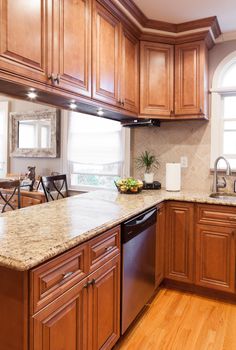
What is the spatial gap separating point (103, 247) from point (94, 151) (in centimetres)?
252

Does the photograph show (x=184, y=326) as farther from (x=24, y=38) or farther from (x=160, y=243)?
(x=24, y=38)

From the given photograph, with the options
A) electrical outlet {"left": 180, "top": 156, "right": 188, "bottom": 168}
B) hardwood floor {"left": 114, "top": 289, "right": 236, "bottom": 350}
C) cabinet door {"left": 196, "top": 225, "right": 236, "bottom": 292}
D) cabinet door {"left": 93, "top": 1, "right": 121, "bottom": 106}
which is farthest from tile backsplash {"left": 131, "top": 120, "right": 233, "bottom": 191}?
hardwood floor {"left": 114, "top": 289, "right": 236, "bottom": 350}

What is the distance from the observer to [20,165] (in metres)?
4.67

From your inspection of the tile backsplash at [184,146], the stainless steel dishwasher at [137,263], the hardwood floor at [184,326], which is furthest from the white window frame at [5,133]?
the hardwood floor at [184,326]

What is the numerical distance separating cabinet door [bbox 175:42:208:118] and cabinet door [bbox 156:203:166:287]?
107 cm

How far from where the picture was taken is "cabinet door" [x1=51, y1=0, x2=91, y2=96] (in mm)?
1730

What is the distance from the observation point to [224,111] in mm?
3195

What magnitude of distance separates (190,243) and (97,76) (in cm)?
172

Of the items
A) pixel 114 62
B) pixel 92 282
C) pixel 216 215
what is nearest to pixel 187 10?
pixel 114 62

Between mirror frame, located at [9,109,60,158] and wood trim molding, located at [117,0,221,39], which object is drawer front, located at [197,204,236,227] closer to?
wood trim molding, located at [117,0,221,39]

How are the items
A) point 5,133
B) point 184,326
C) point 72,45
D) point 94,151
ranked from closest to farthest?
point 72,45 < point 184,326 < point 94,151 < point 5,133

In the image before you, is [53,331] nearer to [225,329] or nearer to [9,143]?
[225,329]

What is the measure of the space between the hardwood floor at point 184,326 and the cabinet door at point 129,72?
185cm

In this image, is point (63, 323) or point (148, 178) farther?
point (148, 178)
